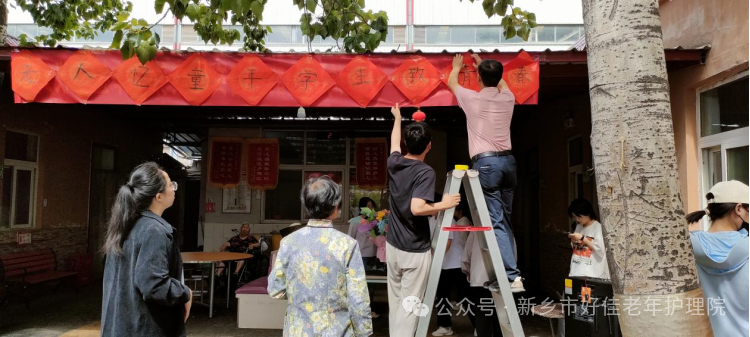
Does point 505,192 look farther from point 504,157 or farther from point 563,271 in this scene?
point 563,271

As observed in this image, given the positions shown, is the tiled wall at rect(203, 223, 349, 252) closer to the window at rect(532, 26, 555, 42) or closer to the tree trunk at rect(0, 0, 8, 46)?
the tree trunk at rect(0, 0, 8, 46)

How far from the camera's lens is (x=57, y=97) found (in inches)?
200

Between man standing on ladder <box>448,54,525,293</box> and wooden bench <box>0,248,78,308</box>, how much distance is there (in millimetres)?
6634

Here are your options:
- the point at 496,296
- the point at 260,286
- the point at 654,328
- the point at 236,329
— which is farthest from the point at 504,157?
the point at 236,329

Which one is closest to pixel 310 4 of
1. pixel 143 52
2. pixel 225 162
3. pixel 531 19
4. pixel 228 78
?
pixel 228 78

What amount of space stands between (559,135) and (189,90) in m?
5.25

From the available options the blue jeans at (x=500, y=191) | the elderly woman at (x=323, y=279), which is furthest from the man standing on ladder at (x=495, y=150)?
the elderly woman at (x=323, y=279)

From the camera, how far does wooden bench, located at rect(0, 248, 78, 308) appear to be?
709 centimetres

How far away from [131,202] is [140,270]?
0.33 metres

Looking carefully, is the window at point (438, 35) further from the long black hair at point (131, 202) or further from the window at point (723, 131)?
the long black hair at point (131, 202)

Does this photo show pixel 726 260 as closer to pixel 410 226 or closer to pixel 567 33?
pixel 410 226

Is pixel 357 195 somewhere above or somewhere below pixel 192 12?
below

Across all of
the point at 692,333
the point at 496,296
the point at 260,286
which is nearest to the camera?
the point at 692,333

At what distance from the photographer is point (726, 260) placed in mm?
2619
